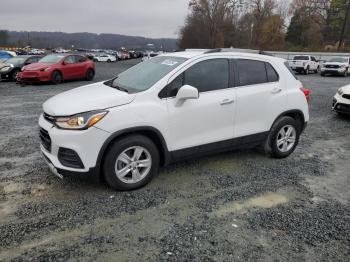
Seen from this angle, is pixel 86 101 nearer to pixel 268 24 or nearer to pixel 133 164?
pixel 133 164

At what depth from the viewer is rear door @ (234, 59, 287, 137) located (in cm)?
481

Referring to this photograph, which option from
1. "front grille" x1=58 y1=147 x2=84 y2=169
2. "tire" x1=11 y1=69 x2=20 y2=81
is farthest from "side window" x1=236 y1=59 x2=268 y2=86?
"tire" x1=11 y1=69 x2=20 y2=81

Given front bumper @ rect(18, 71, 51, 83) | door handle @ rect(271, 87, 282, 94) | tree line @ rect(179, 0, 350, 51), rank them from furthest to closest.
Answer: tree line @ rect(179, 0, 350, 51), front bumper @ rect(18, 71, 51, 83), door handle @ rect(271, 87, 282, 94)

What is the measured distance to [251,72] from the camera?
498cm

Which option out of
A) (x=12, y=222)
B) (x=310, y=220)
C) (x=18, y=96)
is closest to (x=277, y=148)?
(x=310, y=220)

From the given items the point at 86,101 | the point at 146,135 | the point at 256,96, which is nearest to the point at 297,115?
the point at 256,96

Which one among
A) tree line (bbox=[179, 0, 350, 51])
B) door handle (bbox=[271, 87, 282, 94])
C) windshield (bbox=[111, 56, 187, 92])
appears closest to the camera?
windshield (bbox=[111, 56, 187, 92])

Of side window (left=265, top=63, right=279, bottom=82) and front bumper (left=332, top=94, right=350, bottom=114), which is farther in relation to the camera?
front bumper (left=332, top=94, right=350, bottom=114)

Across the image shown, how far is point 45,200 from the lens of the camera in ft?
12.7

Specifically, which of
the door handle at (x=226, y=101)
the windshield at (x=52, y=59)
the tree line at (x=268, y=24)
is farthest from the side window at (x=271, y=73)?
Answer: the tree line at (x=268, y=24)

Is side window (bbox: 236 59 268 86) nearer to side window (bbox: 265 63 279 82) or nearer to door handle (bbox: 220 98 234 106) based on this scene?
side window (bbox: 265 63 279 82)

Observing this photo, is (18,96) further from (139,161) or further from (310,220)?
(310,220)

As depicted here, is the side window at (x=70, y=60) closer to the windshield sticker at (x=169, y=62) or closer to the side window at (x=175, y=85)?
the windshield sticker at (x=169, y=62)

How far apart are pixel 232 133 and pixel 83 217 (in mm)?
2424
